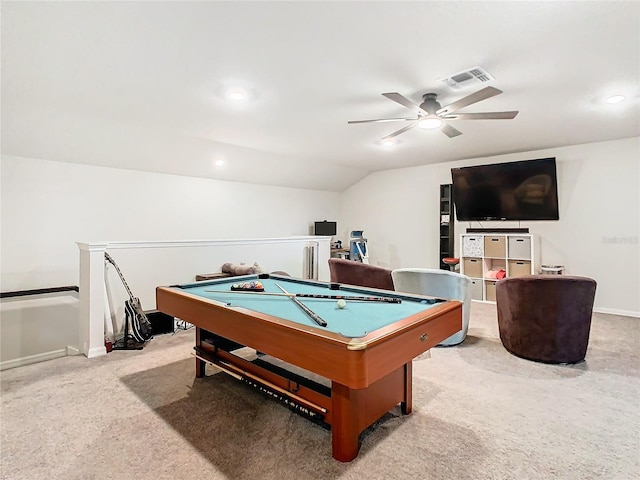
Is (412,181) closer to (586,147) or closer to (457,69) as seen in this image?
(586,147)

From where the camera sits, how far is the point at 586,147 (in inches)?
199

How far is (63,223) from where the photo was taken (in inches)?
177

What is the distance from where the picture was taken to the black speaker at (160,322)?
157 inches

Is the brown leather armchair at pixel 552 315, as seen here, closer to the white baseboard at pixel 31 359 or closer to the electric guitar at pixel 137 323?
the electric guitar at pixel 137 323

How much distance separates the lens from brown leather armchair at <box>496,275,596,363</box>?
2975 mm

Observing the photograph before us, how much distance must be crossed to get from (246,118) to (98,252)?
2086 millimetres

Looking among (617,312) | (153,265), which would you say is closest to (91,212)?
(153,265)

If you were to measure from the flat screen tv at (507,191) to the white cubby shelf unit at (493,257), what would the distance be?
358 millimetres

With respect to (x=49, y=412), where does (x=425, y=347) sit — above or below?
above

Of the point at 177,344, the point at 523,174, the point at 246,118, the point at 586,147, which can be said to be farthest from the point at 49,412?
the point at 586,147

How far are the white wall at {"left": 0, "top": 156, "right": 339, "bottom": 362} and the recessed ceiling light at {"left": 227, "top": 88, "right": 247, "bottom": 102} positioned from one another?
2.62m

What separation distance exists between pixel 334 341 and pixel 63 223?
458cm

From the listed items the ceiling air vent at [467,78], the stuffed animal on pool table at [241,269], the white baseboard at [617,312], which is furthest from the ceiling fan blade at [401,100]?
the white baseboard at [617,312]

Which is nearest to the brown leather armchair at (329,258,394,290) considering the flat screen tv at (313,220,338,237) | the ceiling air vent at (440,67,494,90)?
the ceiling air vent at (440,67,494,90)
